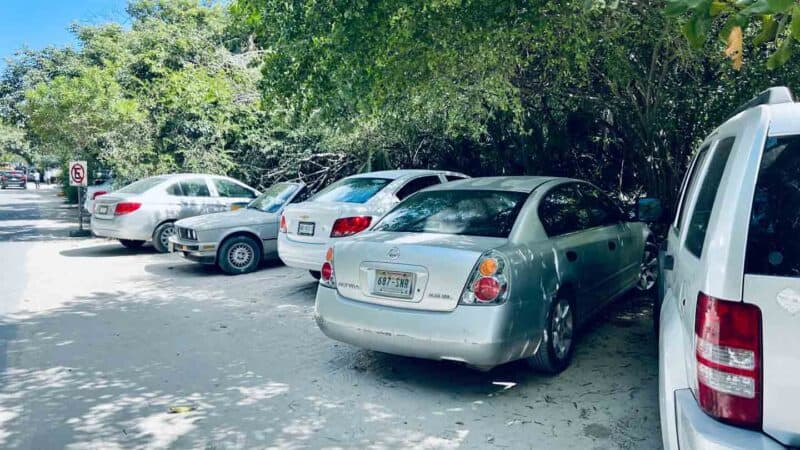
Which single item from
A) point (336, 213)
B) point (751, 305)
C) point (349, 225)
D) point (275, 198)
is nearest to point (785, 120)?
point (751, 305)

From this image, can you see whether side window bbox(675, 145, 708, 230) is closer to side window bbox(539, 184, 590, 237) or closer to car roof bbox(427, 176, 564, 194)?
side window bbox(539, 184, 590, 237)

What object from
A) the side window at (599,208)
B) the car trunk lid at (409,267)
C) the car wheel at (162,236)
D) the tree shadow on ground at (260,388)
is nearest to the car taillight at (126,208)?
the car wheel at (162,236)

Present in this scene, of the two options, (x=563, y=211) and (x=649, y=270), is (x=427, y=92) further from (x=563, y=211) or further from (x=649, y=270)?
(x=649, y=270)

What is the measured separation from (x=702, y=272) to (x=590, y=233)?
11.4 ft

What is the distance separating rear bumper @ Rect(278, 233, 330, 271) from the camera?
7844mm

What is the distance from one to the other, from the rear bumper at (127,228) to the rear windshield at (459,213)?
25.5 ft

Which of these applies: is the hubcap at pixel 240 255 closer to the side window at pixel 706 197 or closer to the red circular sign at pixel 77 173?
the red circular sign at pixel 77 173

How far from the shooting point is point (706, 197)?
316 cm

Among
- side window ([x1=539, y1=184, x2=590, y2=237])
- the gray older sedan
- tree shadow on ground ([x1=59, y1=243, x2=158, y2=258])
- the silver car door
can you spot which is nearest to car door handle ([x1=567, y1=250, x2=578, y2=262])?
the silver car door

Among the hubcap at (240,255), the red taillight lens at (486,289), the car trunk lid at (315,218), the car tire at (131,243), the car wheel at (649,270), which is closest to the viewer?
the red taillight lens at (486,289)

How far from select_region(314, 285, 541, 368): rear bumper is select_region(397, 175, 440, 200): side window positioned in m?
3.60

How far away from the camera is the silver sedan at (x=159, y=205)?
38.3 ft

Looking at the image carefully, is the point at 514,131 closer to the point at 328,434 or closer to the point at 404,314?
the point at 404,314

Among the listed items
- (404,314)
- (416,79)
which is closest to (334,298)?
(404,314)
